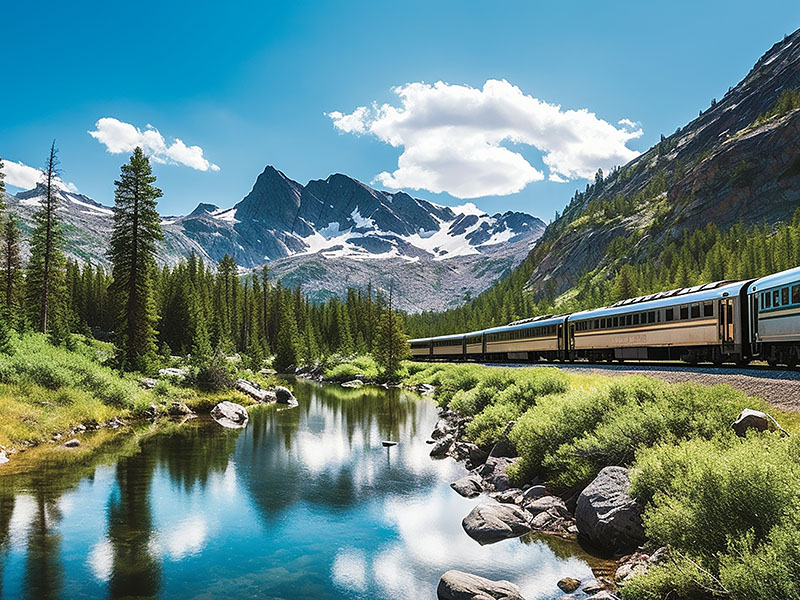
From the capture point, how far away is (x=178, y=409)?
121ft

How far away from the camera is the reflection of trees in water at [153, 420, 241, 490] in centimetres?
2173

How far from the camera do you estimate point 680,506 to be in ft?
32.7

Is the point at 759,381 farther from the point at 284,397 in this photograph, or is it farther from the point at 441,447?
the point at 284,397

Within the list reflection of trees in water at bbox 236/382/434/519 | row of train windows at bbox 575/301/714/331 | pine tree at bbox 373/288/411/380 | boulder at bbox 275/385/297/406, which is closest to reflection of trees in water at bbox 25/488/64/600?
reflection of trees in water at bbox 236/382/434/519

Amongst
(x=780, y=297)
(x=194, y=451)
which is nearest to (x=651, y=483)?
(x=780, y=297)

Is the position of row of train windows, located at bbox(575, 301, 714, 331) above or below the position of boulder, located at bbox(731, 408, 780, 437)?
above

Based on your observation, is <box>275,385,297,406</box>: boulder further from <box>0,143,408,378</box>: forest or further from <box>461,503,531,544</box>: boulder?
<box>461,503,531,544</box>: boulder

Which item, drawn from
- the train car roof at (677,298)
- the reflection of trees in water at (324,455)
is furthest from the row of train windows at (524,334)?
the reflection of trees in water at (324,455)

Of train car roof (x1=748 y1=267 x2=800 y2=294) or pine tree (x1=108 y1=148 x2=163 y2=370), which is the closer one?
train car roof (x1=748 y1=267 x2=800 y2=294)

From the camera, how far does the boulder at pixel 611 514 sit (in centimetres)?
1248

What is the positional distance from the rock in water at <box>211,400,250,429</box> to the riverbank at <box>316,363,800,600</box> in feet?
50.5

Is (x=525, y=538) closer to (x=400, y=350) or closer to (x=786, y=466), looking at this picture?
(x=786, y=466)

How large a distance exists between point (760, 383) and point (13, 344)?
38857mm

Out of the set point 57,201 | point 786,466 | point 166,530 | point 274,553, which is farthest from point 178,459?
point 57,201
